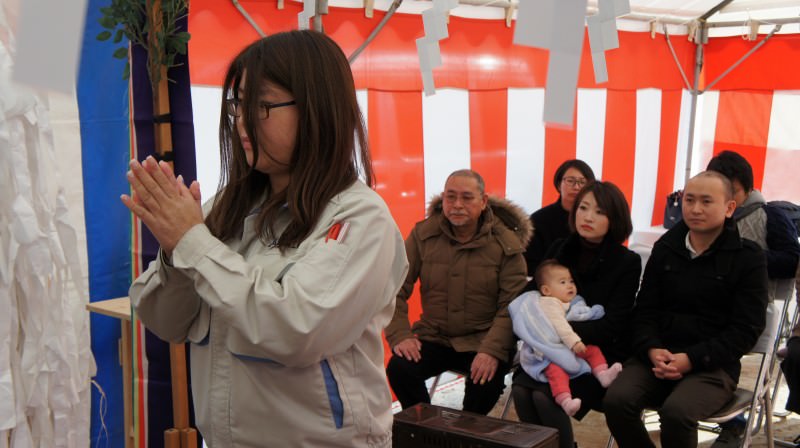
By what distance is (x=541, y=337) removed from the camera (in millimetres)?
3625

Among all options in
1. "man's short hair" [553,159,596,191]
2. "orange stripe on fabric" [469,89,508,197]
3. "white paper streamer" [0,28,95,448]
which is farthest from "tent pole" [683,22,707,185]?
"white paper streamer" [0,28,95,448]

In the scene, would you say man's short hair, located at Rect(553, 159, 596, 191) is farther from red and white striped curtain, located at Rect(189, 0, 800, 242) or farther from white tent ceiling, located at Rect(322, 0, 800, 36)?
white tent ceiling, located at Rect(322, 0, 800, 36)

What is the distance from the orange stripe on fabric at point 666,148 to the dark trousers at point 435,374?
135 inches

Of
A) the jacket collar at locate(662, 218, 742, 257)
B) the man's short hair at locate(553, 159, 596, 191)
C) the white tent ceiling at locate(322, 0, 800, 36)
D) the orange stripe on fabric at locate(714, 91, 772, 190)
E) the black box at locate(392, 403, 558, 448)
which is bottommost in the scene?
the black box at locate(392, 403, 558, 448)

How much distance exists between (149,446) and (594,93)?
4182mm

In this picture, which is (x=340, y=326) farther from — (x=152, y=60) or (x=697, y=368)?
(x=697, y=368)

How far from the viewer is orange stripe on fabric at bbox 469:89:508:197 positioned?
4969 mm

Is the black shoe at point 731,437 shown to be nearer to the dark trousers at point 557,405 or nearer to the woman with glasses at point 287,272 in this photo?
the dark trousers at point 557,405

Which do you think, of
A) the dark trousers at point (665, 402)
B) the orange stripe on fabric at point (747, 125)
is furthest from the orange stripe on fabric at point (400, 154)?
the orange stripe on fabric at point (747, 125)

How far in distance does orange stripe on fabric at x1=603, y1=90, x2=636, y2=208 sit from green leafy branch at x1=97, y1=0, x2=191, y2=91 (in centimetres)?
425

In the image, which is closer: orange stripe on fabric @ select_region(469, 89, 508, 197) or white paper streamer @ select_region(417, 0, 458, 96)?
white paper streamer @ select_region(417, 0, 458, 96)

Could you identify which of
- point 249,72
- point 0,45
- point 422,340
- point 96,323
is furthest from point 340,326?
point 422,340

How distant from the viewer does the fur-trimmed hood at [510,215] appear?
13.2 feet

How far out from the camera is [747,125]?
6.70m
